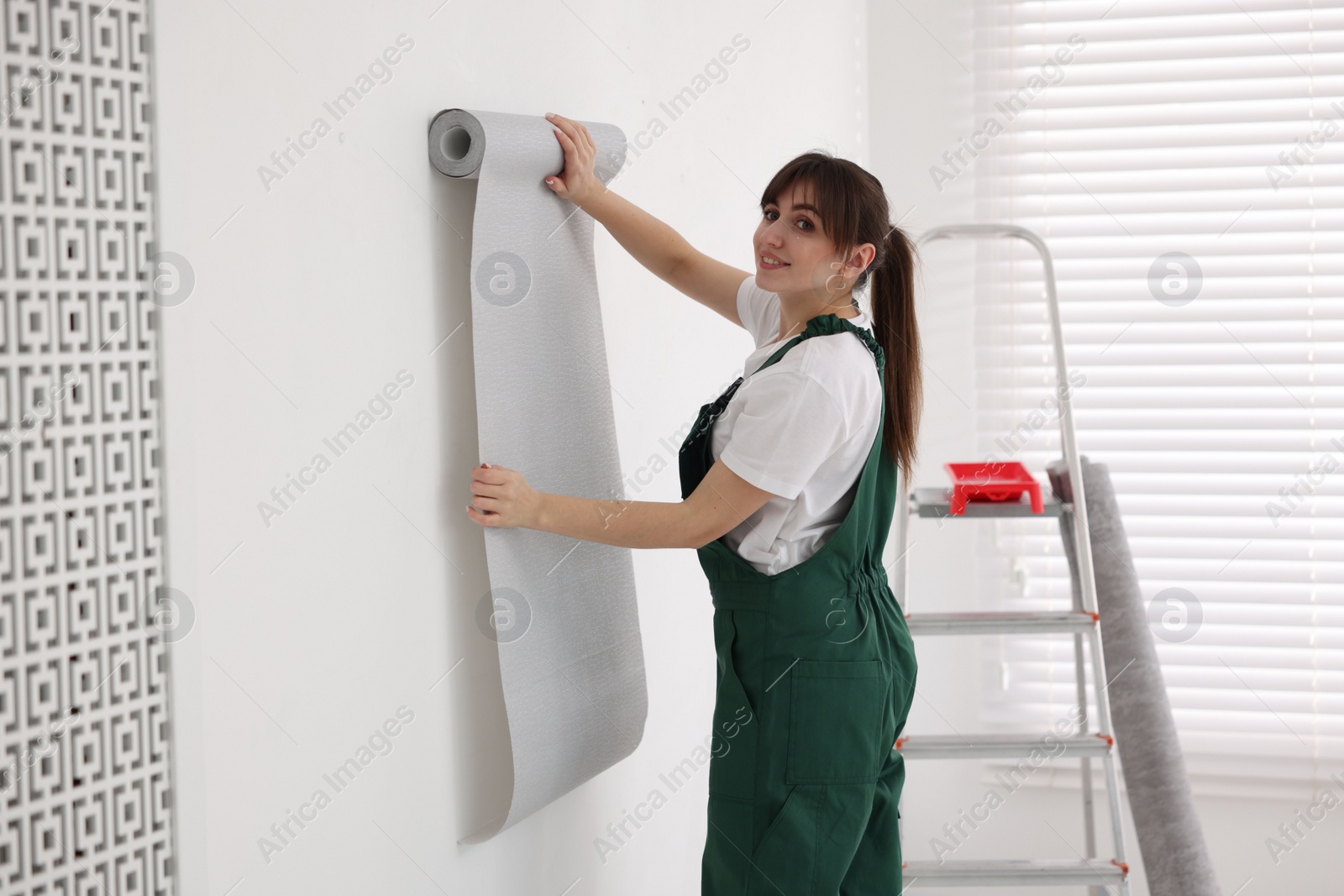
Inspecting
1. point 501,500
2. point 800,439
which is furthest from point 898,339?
point 501,500

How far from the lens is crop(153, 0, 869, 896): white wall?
0.92m

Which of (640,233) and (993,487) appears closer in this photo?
(640,233)

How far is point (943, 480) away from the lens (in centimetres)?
287

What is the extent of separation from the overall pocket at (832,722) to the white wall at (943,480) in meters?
1.49

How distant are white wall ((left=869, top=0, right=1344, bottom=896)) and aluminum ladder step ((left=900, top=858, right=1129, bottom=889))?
894mm

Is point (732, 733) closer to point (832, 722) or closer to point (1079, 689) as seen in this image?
point (832, 722)

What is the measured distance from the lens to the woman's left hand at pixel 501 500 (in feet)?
4.00

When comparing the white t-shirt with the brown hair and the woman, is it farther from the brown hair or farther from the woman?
the brown hair

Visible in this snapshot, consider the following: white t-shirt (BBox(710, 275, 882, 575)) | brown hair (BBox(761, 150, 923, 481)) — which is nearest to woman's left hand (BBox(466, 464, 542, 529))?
white t-shirt (BBox(710, 275, 882, 575))

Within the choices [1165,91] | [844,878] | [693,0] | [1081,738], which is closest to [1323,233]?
A: [1165,91]

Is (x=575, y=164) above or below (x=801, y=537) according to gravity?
above

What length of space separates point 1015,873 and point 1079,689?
1.98 ft

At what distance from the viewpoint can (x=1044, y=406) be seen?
2760 millimetres

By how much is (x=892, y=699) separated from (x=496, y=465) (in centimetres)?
65
